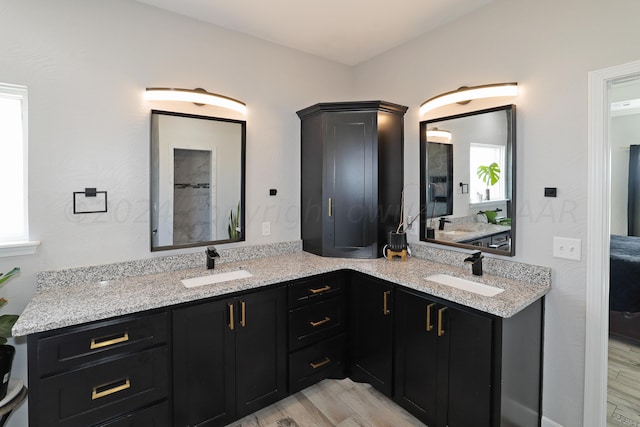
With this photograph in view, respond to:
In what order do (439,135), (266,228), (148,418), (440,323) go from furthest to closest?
(266,228), (439,135), (440,323), (148,418)

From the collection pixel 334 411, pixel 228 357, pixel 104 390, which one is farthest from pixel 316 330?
pixel 104 390

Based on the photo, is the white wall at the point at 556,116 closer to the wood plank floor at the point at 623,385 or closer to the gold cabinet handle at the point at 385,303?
the wood plank floor at the point at 623,385

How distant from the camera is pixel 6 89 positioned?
1.72m

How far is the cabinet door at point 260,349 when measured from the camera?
1.92m

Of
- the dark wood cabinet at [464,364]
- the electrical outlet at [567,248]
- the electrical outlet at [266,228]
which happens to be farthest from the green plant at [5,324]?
the electrical outlet at [567,248]

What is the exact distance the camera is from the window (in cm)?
206

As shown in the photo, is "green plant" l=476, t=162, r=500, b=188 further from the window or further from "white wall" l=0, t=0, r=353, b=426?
"white wall" l=0, t=0, r=353, b=426

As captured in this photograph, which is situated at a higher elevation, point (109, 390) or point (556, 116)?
point (556, 116)

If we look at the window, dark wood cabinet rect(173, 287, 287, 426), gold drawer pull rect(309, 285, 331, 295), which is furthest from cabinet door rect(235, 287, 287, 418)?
the window

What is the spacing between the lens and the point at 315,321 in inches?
88.4

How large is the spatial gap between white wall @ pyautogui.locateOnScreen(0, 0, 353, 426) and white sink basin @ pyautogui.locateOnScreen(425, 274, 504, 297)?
147 cm

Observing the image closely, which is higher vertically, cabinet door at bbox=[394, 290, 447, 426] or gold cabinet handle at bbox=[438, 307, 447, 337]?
gold cabinet handle at bbox=[438, 307, 447, 337]

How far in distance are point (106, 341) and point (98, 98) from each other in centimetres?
143

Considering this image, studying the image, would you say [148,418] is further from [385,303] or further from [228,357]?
[385,303]
